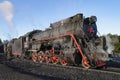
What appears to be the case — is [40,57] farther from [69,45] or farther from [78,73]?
[78,73]

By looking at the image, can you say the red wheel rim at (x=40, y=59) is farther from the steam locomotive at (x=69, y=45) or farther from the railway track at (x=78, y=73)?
the railway track at (x=78, y=73)

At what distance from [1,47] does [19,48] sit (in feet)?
72.3

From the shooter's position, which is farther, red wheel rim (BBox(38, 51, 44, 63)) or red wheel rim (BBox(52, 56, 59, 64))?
red wheel rim (BBox(38, 51, 44, 63))

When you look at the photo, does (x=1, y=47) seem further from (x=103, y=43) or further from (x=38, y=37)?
(x=103, y=43)

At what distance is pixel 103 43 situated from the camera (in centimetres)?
1800

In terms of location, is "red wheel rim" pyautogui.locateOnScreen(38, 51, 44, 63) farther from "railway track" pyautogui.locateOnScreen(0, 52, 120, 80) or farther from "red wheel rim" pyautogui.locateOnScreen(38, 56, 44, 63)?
"railway track" pyautogui.locateOnScreen(0, 52, 120, 80)

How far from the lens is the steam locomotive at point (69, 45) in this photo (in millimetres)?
17469

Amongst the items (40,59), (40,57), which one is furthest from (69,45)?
(40,59)

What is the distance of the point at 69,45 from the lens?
62.7ft

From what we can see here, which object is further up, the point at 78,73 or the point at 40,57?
the point at 40,57

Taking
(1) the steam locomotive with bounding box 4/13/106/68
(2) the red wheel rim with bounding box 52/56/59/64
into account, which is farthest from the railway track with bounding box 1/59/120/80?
(2) the red wheel rim with bounding box 52/56/59/64

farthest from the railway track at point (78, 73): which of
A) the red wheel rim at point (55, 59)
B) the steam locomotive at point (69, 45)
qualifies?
the red wheel rim at point (55, 59)

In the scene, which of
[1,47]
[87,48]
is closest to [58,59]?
[87,48]

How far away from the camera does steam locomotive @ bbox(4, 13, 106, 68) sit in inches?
688
